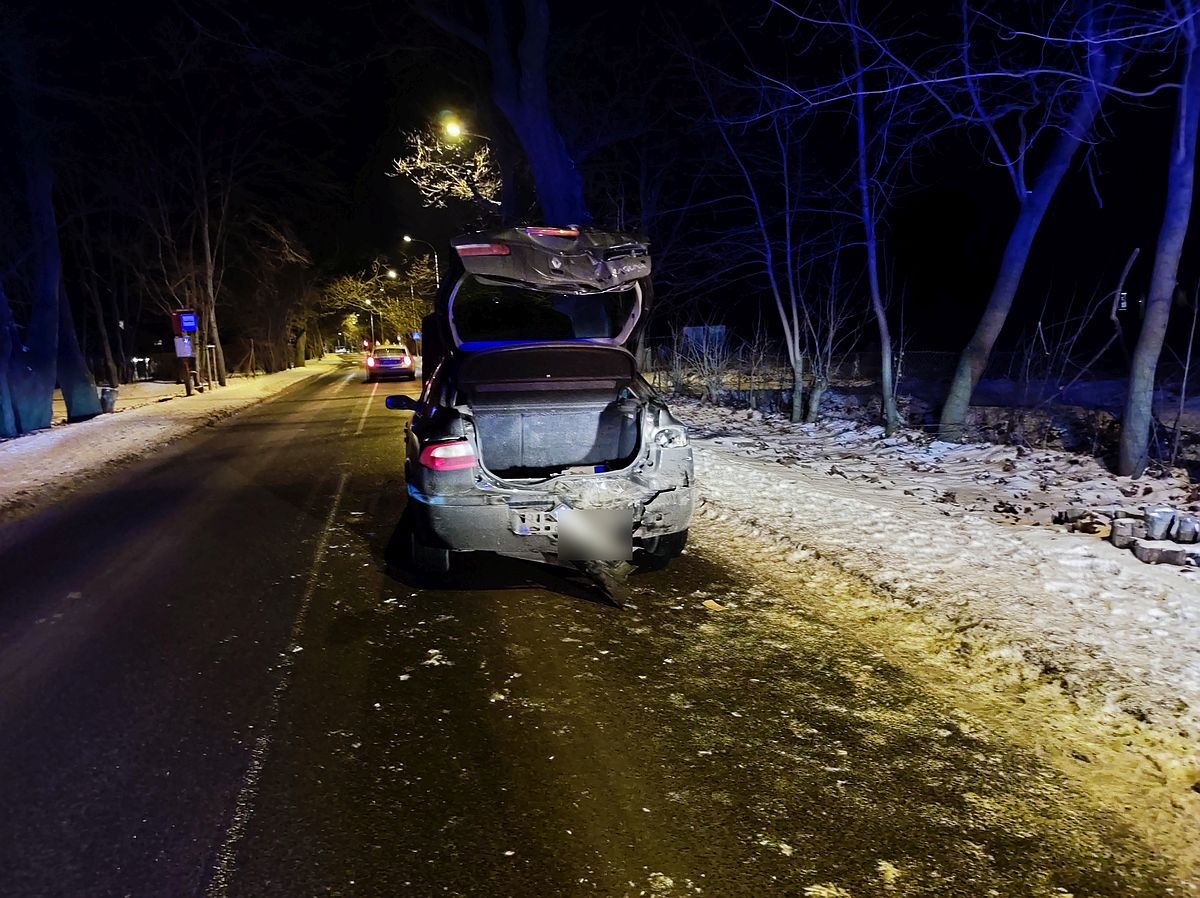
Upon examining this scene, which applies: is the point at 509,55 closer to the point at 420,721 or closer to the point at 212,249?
the point at 420,721

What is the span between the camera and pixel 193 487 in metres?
9.68

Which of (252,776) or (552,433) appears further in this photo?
(552,433)

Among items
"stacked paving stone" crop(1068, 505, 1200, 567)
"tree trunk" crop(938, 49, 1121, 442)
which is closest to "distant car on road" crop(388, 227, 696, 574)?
"stacked paving stone" crop(1068, 505, 1200, 567)

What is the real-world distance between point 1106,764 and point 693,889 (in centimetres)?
206

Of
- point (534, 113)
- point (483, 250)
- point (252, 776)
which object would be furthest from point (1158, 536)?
point (534, 113)

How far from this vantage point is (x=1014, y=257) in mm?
11734

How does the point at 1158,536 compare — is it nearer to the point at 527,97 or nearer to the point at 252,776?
the point at 252,776

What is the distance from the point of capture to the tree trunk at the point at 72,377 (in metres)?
19.5

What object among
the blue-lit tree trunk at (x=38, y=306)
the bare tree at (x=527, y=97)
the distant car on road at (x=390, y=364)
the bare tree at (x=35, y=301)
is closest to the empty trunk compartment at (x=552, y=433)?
the bare tree at (x=527, y=97)

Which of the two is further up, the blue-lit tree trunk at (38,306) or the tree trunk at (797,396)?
the blue-lit tree trunk at (38,306)

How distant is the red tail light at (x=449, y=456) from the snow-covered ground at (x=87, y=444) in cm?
632

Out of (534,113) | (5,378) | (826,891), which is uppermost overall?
(534,113)

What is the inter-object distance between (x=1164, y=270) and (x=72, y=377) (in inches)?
879

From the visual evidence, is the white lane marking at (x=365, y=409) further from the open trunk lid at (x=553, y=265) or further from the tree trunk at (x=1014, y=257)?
the tree trunk at (x=1014, y=257)
